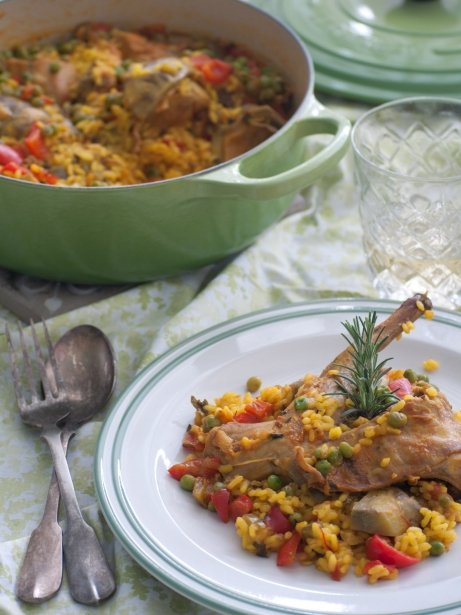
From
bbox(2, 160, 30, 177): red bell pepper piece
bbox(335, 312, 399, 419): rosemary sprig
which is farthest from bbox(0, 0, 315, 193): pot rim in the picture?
bbox(335, 312, 399, 419): rosemary sprig

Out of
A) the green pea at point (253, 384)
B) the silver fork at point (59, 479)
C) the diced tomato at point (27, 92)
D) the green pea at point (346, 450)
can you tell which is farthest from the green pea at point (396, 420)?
the diced tomato at point (27, 92)

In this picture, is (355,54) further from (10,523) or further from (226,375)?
(10,523)

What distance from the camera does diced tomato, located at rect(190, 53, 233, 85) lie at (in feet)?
13.1

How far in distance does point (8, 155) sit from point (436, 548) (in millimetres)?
2044

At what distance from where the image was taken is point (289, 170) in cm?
320

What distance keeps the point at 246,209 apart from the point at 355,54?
148 centimetres

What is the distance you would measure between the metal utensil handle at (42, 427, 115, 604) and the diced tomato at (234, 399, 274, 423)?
49 cm

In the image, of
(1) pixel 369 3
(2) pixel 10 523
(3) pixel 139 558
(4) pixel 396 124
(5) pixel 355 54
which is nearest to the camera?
(3) pixel 139 558

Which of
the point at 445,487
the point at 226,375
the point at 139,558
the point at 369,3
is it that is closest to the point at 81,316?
the point at 226,375

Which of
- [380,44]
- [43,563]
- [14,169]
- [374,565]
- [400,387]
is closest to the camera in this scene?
[374,565]

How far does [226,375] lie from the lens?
3.03 m

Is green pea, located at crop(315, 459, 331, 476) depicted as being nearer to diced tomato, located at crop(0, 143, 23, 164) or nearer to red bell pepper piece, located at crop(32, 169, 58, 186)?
red bell pepper piece, located at crop(32, 169, 58, 186)

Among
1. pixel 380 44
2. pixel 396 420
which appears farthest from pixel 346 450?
pixel 380 44

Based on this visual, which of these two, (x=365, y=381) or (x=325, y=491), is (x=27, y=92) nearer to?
(x=365, y=381)
